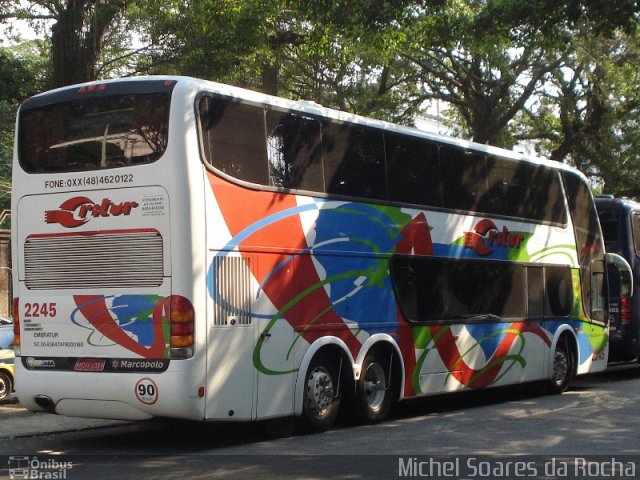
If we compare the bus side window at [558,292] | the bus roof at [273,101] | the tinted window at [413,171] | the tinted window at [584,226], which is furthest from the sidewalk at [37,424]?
the tinted window at [584,226]

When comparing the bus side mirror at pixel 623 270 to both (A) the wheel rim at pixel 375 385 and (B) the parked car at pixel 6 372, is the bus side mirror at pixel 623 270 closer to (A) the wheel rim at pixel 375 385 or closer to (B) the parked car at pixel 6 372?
(A) the wheel rim at pixel 375 385

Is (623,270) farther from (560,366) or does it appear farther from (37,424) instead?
(37,424)

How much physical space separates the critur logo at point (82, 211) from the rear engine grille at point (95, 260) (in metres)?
0.17

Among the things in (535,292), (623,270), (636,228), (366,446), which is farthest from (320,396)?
(636,228)

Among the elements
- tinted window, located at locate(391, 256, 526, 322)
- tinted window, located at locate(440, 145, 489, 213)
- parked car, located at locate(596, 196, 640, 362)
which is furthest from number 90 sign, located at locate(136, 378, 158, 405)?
parked car, located at locate(596, 196, 640, 362)

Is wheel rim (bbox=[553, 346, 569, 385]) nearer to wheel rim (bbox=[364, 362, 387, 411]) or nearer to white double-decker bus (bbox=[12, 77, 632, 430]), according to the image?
white double-decker bus (bbox=[12, 77, 632, 430])

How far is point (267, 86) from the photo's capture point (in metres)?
25.4

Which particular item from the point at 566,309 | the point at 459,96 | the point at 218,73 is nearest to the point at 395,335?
the point at 566,309

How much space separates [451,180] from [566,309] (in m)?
4.37

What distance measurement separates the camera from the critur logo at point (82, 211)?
1060 centimetres

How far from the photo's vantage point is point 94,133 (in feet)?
35.8

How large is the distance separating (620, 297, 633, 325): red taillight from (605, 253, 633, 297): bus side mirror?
0.35 ft

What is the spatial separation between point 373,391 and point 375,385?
80mm

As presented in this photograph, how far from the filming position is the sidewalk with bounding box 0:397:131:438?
492 inches
